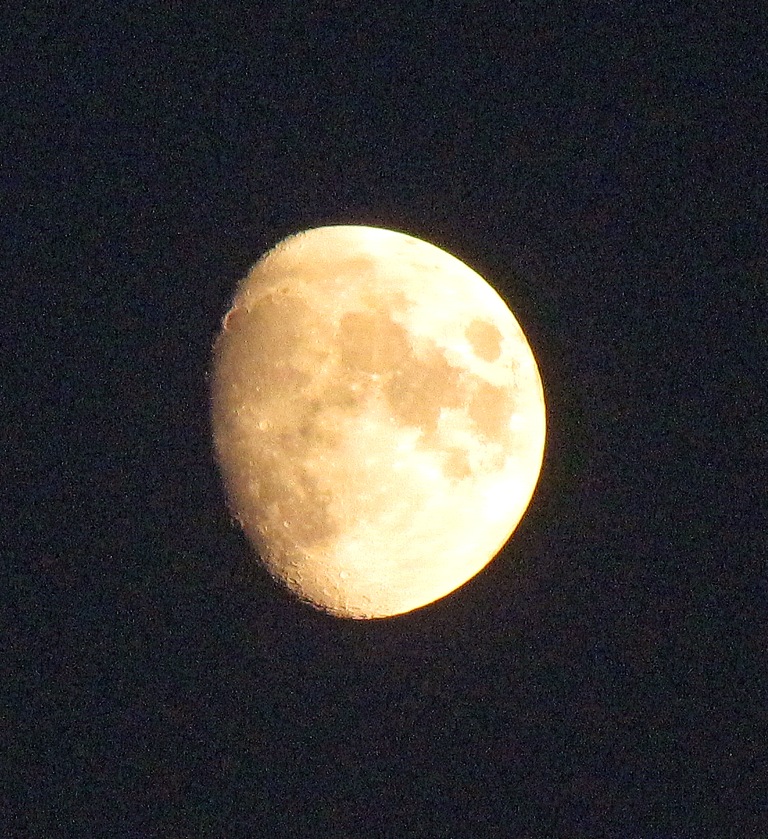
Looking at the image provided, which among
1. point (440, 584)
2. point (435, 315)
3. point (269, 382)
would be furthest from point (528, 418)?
point (269, 382)

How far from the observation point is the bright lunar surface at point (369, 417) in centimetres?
594

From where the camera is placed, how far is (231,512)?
6.49m

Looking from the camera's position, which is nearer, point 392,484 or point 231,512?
point 392,484

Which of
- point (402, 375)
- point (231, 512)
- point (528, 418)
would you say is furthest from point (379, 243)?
point (231, 512)

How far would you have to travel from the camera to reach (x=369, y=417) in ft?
19.4

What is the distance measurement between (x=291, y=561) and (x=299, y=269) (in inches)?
90.5

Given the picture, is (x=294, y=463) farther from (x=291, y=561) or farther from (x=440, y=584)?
(x=440, y=584)

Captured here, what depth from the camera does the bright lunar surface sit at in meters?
5.94

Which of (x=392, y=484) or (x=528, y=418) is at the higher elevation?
(x=528, y=418)

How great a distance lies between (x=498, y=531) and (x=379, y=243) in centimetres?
256

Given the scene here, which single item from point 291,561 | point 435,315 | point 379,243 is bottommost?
point 291,561

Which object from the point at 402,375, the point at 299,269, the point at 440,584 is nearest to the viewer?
the point at 402,375

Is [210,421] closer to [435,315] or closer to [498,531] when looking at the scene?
[435,315]

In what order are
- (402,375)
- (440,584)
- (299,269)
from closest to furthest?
(402,375), (299,269), (440,584)
